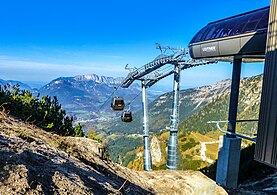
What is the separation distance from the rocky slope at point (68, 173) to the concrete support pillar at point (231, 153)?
208 centimetres

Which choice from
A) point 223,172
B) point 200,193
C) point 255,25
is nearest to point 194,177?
point 200,193

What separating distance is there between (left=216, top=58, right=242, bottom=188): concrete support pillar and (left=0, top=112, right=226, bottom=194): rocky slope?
6.82ft

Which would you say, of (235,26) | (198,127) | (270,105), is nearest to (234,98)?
(235,26)

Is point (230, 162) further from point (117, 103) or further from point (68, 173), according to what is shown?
point (117, 103)

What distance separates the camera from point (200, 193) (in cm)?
750

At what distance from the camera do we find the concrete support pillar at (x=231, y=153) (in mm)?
10203

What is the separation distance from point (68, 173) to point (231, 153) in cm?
A: 734

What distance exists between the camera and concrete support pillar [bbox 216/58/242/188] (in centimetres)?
1020

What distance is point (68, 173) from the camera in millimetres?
4559

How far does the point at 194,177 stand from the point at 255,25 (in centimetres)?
494

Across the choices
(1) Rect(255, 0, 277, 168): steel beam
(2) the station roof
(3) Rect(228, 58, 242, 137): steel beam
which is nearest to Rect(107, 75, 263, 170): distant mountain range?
(3) Rect(228, 58, 242, 137): steel beam

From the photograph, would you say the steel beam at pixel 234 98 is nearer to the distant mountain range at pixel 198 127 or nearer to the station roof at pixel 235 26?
the distant mountain range at pixel 198 127

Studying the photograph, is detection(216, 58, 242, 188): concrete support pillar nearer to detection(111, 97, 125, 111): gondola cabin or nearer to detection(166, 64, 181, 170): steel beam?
detection(166, 64, 181, 170): steel beam

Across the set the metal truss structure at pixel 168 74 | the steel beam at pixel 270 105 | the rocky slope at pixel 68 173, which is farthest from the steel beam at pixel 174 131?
the steel beam at pixel 270 105
